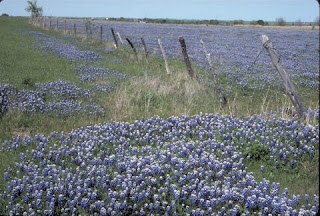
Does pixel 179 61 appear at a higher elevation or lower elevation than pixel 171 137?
higher

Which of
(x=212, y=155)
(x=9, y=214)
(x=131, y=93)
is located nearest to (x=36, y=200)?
(x=9, y=214)

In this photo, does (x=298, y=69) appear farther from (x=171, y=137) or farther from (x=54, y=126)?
(x=54, y=126)

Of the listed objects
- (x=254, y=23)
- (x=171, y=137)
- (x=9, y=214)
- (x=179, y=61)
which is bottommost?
(x=9, y=214)

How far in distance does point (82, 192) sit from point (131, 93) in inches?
246

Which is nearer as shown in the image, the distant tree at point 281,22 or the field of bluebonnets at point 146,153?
the field of bluebonnets at point 146,153

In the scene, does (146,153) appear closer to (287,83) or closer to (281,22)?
(287,83)

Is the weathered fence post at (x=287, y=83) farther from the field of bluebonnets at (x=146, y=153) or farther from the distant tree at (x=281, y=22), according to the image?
the distant tree at (x=281, y=22)

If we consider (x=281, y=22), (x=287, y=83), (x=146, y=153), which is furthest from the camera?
(x=281, y=22)

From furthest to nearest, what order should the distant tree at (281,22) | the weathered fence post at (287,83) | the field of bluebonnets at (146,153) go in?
the distant tree at (281,22) < the weathered fence post at (287,83) < the field of bluebonnets at (146,153)

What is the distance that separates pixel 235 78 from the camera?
14812 millimetres

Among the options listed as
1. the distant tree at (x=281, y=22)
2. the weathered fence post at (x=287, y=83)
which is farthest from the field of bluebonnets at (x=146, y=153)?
the distant tree at (x=281, y=22)

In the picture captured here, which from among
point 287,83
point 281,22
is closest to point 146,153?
point 287,83

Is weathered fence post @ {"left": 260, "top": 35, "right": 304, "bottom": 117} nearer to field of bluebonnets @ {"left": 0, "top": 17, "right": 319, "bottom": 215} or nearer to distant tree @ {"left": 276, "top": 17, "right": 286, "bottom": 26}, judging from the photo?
field of bluebonnets @ {"left": 0, "top": 17, "right": 319, "bottom": 215}

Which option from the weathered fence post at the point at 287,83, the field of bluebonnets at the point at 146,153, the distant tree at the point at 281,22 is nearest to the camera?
the field of bluebonnets at the point at 146,153
